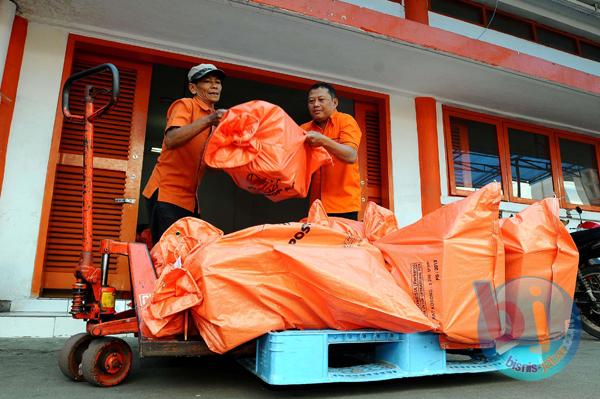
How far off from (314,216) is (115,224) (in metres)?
2.34

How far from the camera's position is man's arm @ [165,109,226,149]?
2076 millimetres

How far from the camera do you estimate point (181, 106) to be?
2.32 m

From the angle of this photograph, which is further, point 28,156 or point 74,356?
point 28,156

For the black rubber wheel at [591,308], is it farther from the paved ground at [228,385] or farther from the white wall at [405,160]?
the white wall at [405,160]

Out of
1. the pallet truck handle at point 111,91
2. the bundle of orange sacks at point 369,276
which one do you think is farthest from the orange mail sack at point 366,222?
the pallet truck handle at point 111,91

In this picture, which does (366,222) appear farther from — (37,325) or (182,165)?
(37,325)

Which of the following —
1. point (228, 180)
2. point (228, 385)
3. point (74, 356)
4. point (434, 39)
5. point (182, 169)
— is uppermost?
point (434, 39)

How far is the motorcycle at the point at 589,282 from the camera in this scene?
10.9ft

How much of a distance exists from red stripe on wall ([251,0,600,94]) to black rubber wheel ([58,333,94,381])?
277 cm

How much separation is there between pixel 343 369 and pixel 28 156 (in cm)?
320

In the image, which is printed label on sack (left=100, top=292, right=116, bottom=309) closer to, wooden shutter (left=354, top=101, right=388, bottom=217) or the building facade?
the building facade

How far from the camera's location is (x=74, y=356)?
1803mm

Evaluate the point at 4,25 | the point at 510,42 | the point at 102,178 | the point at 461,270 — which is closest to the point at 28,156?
the point at 102,178

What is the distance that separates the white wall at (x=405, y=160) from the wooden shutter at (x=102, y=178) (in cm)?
278
